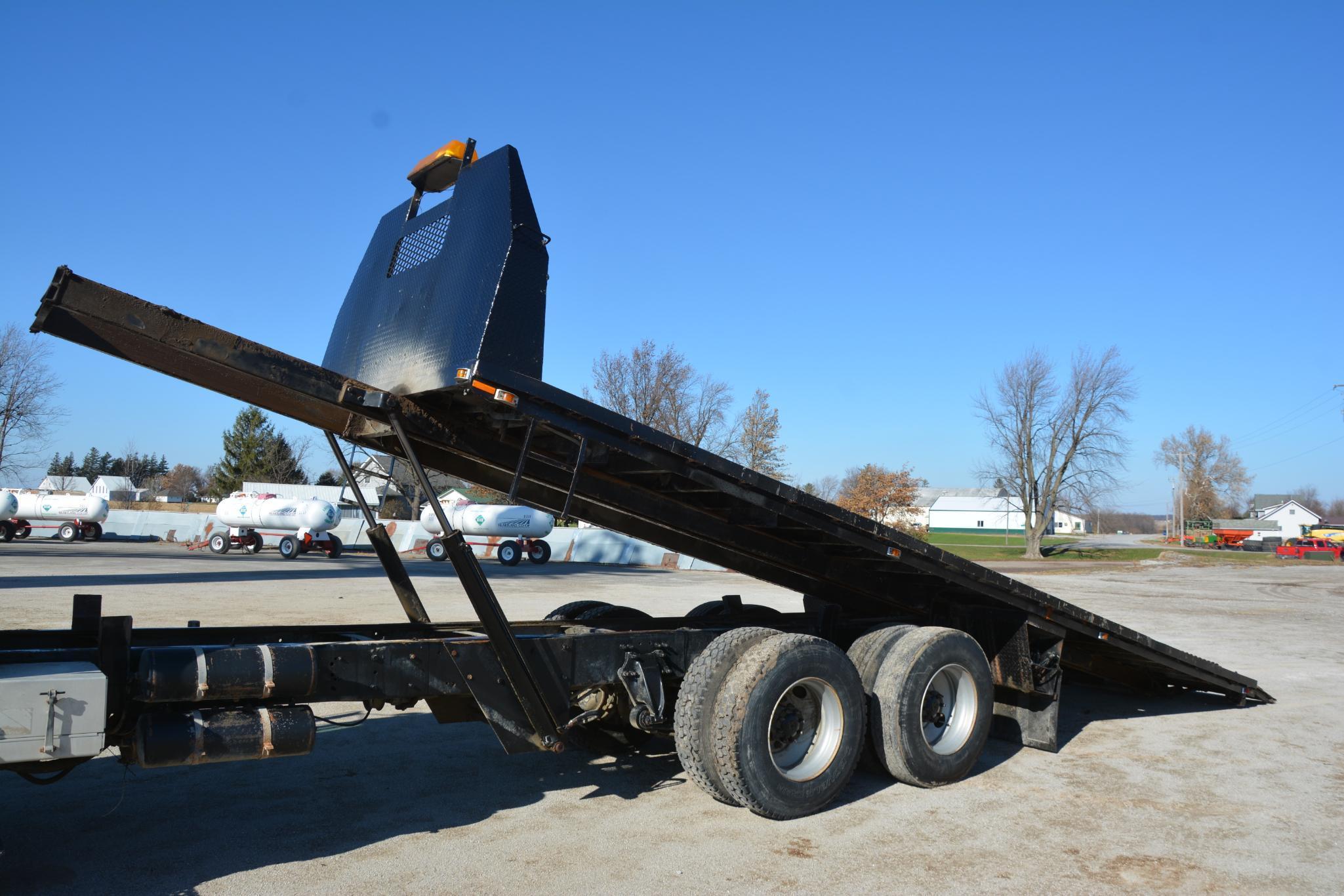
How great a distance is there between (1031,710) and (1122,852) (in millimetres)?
2342

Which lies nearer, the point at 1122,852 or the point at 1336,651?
the point at 1122,852

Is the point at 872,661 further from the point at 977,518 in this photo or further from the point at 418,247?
the point at 977,518

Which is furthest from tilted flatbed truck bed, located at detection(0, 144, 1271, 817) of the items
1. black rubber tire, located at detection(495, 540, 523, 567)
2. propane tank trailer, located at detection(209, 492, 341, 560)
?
propane tank trailer, located at detection(209, 492, 341, 560)

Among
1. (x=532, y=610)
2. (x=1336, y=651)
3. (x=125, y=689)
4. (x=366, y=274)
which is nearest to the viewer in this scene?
(x=125, y=689)

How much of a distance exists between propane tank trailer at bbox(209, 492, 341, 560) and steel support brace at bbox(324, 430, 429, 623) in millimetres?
30391

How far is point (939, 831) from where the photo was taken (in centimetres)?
519

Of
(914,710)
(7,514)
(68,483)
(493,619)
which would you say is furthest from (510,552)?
(68,483)

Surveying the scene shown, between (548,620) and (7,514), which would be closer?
(548,620)

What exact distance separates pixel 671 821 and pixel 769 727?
754 mm

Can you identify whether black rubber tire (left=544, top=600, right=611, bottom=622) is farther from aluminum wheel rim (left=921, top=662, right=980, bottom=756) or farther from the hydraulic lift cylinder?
the hydraulic lift cylinder

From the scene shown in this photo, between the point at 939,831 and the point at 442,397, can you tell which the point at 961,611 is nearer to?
the point at 939,831

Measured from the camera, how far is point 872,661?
20.4ft

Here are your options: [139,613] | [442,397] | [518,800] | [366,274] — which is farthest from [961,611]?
[139,613]

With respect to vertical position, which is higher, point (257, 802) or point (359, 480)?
point (359, 480)
